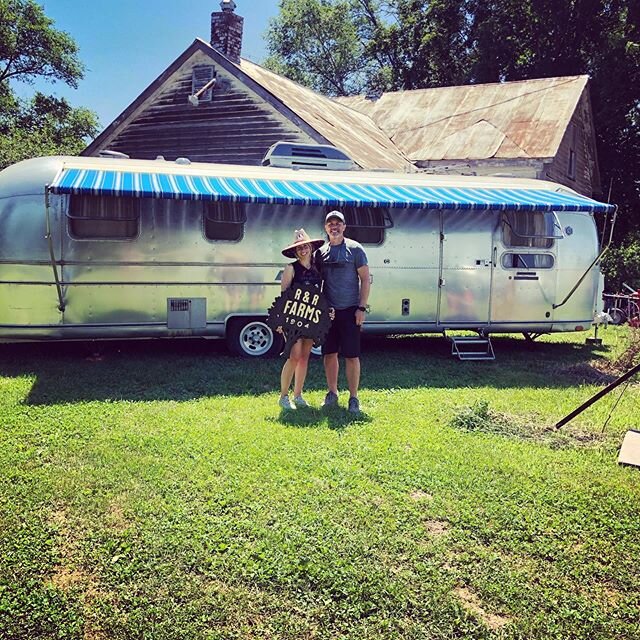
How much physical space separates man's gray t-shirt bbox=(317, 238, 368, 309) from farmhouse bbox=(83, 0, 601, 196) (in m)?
8.67

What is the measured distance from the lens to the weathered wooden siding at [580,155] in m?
20.2

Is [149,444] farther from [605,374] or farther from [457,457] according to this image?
[605,374]

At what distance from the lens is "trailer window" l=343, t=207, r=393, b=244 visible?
921 centimetres

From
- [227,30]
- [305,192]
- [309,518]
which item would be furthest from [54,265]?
[227,30]

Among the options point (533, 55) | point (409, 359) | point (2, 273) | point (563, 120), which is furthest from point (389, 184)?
point (533, 55)

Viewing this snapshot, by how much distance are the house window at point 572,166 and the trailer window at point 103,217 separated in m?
17.2

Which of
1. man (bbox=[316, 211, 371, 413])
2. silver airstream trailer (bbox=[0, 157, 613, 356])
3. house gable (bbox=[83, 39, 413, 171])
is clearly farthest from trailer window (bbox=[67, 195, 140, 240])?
house gable (bbox=[83, 39, 413, 171])

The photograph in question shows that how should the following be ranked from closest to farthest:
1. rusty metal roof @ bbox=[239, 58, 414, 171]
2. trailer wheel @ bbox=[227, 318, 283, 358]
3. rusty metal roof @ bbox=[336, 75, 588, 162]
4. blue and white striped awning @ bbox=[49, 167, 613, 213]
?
blue and white striped awning @ bbox=[49, 167, 613, 213]
trailer wheel @ bbox=[227, 318, 283, 358]
rusty metal roof @ bbox=[239, 58, 414, 171]
rusty metal roof @ bbox=[336, 75, 588, 162]

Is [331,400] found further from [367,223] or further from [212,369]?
[367,223]

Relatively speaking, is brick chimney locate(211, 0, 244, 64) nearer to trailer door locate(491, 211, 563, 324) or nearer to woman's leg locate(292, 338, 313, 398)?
trailer door locate(491, 211, 563, 324)

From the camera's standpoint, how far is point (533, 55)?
29062 mm

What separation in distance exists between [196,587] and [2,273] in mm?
5987

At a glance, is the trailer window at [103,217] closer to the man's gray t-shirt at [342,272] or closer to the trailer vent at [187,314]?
the trailer vent at [187,314]

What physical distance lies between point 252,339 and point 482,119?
14539mm
